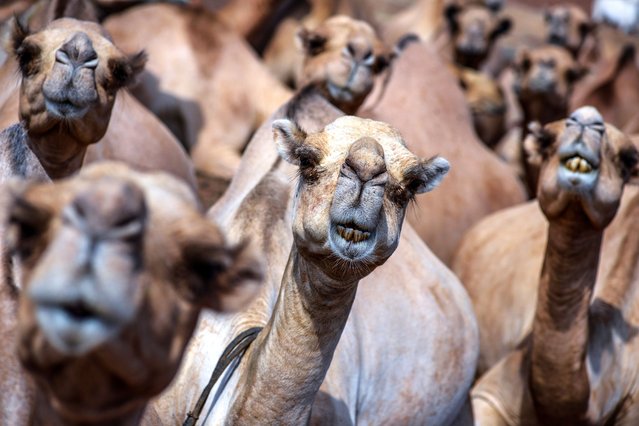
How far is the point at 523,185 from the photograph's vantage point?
8.29m

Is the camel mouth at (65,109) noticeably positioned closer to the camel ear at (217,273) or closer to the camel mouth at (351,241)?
the camel mouth at (351,241)

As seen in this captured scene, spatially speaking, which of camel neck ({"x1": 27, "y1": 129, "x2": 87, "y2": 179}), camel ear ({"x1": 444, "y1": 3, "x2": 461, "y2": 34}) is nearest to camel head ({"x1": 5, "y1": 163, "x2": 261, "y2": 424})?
camel neck ({"x1": 27, "y1": 129, "x2": 87, "y2": 179})

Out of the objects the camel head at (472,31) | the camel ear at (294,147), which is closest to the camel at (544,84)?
the camel head at (472,31)

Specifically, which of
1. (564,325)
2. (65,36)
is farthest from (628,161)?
(65,36)

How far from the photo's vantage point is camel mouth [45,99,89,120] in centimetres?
390

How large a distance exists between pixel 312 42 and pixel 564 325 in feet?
6.62

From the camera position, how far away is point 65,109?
3906 millimetres

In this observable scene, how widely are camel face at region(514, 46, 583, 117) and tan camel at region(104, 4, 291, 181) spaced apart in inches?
60.1

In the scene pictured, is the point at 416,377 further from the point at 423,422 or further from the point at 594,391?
the point at 594,391

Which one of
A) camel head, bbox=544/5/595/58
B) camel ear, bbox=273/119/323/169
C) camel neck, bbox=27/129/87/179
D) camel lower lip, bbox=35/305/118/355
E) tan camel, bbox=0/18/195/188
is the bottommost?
camel head, bbox=544/5/595/58

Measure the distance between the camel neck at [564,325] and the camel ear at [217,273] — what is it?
8.26 ft

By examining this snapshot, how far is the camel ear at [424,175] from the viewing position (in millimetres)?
3457

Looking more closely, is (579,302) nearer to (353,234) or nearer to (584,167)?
(584,167)

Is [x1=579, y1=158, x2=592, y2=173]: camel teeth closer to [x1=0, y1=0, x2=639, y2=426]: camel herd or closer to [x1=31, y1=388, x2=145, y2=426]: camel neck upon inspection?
[x1=0, y1=0, x2=639, y2=426]: camel herd
